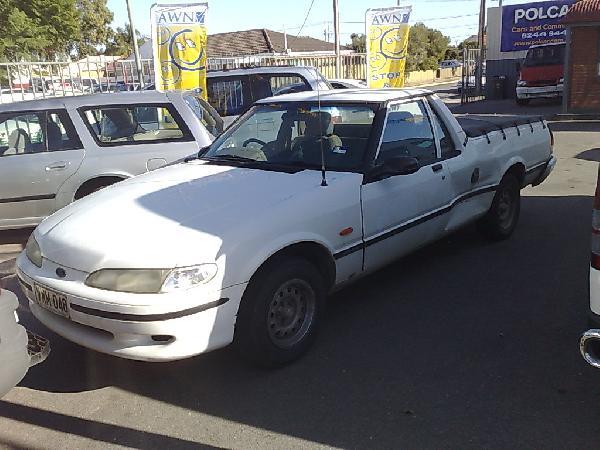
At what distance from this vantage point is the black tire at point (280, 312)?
128 inches

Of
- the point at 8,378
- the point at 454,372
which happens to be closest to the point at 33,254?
the point at 8,378

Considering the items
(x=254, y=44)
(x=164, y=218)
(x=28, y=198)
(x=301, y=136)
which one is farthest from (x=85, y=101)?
(x=254, y=44)

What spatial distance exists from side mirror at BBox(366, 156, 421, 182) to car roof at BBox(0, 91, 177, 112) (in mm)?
3439

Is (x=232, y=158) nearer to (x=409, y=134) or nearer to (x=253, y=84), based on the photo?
(x=409, y=134)

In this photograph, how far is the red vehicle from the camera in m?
20.1

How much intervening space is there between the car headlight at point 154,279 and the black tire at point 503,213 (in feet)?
11.1

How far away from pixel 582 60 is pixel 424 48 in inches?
1841

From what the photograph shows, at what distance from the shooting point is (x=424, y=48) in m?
60.6

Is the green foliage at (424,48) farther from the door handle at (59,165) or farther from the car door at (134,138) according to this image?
the door handle at (59,165)

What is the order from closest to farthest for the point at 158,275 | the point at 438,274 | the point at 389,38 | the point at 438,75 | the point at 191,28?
the point at 158,275
the point at 438,274
the point at 191,28
the point at 389,38
the point at 438,75

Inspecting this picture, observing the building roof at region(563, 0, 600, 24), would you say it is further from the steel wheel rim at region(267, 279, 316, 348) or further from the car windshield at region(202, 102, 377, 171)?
the steel wheel rim at region(267, 279, 316, 348)

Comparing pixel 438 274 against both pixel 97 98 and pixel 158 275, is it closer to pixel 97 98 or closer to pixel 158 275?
pixel 158 275

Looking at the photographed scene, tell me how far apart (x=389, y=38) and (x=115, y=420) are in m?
9.98

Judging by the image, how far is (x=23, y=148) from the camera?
6199mm
